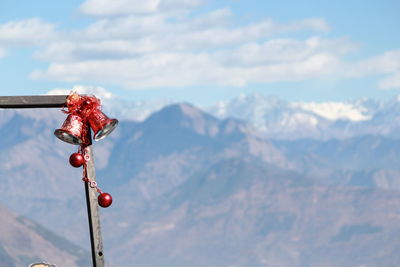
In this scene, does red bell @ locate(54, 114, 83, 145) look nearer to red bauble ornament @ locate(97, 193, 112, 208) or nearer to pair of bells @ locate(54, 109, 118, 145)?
pair of bells @ locate(54, 109, 118, 145)

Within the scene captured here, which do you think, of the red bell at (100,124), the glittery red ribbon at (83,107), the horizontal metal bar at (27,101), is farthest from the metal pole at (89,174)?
the red bell at (100,124)

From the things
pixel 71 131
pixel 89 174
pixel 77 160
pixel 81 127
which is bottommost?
pixel 89 174

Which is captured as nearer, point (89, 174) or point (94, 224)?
point (94, 224)

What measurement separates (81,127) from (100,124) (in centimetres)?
36

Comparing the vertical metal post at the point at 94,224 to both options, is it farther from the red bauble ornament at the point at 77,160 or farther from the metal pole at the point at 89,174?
the red bauble ornament at the point at 77,160

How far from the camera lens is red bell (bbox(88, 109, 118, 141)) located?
18.1 metres

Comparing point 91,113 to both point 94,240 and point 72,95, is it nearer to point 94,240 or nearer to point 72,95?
point 72,95

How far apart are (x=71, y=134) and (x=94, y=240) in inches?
78.7

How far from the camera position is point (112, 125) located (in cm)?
1812

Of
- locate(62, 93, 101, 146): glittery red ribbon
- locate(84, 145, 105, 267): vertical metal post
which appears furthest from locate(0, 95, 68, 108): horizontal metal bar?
locate(84, 145, 105, 267): vertical metal post

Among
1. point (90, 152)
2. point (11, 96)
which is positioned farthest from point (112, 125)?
point (11, 96)

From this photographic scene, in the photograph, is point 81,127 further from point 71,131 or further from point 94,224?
point 94,224

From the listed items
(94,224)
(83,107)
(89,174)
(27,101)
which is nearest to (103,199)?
(89,174)

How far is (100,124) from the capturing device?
18.3 metres
